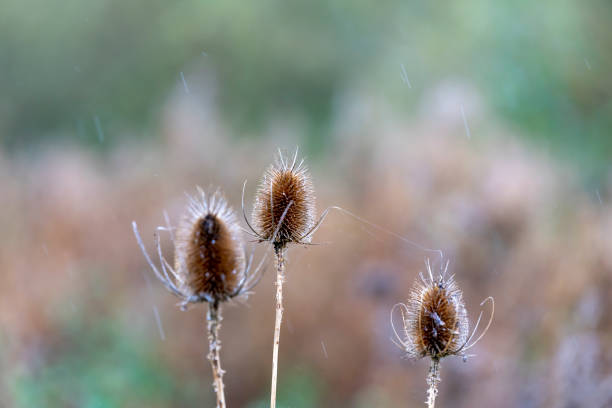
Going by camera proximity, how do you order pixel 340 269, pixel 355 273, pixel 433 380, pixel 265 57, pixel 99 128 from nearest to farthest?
pixel 433 380
pixel 355 273
pixel 340 269
pixel 99 128
pixel 265 57

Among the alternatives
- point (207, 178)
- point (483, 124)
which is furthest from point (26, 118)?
point (483, 124)

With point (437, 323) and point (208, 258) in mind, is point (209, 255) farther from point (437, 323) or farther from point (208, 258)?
point (437, 323)

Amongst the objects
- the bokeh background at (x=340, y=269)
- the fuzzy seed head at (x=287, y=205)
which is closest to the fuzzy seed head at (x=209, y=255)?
the fuzzy seed head at (x=287, y=205)

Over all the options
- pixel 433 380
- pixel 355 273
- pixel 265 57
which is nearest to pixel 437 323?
pixel 433 380

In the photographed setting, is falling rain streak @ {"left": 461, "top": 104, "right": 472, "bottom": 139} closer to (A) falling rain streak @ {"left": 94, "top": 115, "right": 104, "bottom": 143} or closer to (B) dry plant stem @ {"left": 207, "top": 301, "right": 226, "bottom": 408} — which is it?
(B) dry plant stem @ {"left": 207, "top": 301, "right": 226, "bottom": 408}

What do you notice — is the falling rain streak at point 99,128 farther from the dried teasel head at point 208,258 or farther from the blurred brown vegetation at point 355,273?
the dried teasel head at point 208,258

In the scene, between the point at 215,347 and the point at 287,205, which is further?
the point at 287,205

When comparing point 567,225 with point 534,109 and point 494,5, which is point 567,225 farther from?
point 494,5
